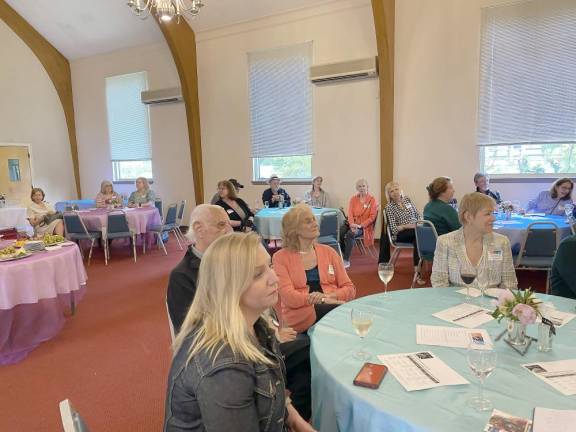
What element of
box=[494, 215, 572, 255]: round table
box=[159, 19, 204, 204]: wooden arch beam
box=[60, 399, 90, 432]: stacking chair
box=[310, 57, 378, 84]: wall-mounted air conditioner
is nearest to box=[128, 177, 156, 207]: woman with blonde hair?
box=[159, 19, 204, 204]: wooden arch beam

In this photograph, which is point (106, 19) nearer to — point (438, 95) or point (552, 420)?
point (438, 95)

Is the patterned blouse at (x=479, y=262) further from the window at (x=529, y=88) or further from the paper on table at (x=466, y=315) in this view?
the window at (x=529, y=88)

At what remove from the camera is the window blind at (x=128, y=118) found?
930 centimetres

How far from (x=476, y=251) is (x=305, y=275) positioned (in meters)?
1.05

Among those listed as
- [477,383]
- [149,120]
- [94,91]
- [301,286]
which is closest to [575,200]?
[301,286]

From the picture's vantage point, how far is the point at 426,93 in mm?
6465

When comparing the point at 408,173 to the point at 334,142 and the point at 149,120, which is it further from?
the point at 149,120

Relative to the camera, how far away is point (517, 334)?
1.50 meters

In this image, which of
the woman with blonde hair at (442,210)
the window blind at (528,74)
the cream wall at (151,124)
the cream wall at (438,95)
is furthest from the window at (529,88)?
the cream wall at (151,124)

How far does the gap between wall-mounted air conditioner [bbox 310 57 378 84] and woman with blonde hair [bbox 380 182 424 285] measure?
2.50 metres

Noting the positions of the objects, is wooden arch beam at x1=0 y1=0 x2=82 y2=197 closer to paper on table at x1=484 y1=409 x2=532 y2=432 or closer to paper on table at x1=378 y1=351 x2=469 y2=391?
paper on table at x1=378 y1=351 x2=469 y2=391

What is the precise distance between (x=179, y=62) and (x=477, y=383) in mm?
8095

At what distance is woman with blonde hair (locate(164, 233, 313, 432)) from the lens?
3.36ft

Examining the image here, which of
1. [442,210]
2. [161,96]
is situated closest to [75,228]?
[161,96]
